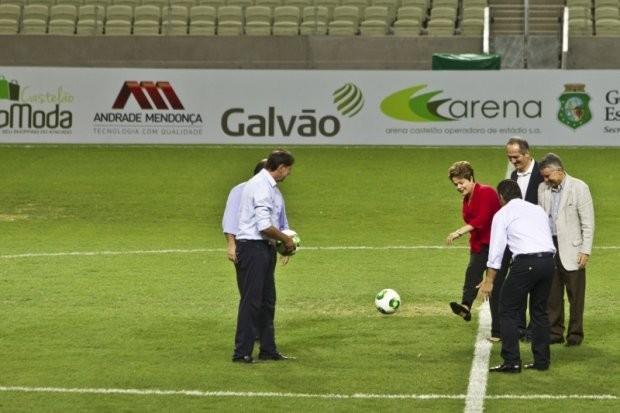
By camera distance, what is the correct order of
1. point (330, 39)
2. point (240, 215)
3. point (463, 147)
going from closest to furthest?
point (240, 215)
point (463, 147)
point (330, 39)

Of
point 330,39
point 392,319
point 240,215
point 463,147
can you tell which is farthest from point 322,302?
point 330,39

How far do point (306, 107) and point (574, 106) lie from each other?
6.13m

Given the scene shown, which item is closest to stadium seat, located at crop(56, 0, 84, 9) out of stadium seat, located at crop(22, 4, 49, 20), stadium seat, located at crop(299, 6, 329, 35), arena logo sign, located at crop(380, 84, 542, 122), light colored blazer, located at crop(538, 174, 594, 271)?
stadium seat, located at crop(22, 4, 49, 20)

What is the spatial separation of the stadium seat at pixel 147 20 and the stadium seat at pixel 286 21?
10.9 feet

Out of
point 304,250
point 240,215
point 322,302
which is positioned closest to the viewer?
point 240,215

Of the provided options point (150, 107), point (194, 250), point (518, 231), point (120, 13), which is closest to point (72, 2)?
point (120, 13)

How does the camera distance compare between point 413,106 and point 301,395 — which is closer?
point 301,395

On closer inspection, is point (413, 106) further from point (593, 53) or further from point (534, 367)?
point (534, 367)

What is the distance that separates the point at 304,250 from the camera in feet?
68.5

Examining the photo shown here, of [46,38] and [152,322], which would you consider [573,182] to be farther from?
[46,38]

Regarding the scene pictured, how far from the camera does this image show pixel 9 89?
31.8m

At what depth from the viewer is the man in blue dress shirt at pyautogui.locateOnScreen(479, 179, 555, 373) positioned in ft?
40.8

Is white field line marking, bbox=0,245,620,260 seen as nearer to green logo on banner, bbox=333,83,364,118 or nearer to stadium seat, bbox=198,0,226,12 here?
green logo on banner, bbox=333,83,364,118

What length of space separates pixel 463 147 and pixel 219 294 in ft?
51.1
